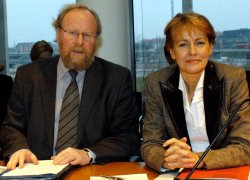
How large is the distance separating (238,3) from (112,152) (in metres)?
3.61

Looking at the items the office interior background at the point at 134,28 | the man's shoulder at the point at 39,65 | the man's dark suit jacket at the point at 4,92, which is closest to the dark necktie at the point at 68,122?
the man's shoulder at the point at 39,65

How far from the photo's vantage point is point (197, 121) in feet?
7.43

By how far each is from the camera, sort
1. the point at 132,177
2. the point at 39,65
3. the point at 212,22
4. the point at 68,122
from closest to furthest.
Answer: the point at 132,177 < the point at 68,122 < the point at 39,65 < the point at 212,22

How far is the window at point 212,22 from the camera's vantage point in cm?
530

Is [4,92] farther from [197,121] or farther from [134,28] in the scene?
[134,28]

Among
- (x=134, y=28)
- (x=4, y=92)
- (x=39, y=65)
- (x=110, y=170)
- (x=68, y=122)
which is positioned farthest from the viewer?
(x=134, y=28)

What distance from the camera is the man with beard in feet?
8.01

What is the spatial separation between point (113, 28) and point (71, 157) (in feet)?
10.9

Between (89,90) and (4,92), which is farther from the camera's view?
(4,92)

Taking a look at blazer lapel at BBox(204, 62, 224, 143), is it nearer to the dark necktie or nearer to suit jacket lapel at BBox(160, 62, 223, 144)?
suit jacket lapel at BBox(160, 62, 223, 144)

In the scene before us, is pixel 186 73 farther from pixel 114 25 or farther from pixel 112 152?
pixel 114 25

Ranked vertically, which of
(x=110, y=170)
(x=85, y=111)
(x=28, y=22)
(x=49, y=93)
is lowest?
(x=110, y=170)

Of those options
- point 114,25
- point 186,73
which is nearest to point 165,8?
point 114,25

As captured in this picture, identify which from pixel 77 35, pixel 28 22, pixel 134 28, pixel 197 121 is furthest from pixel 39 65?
pixel 28 22
